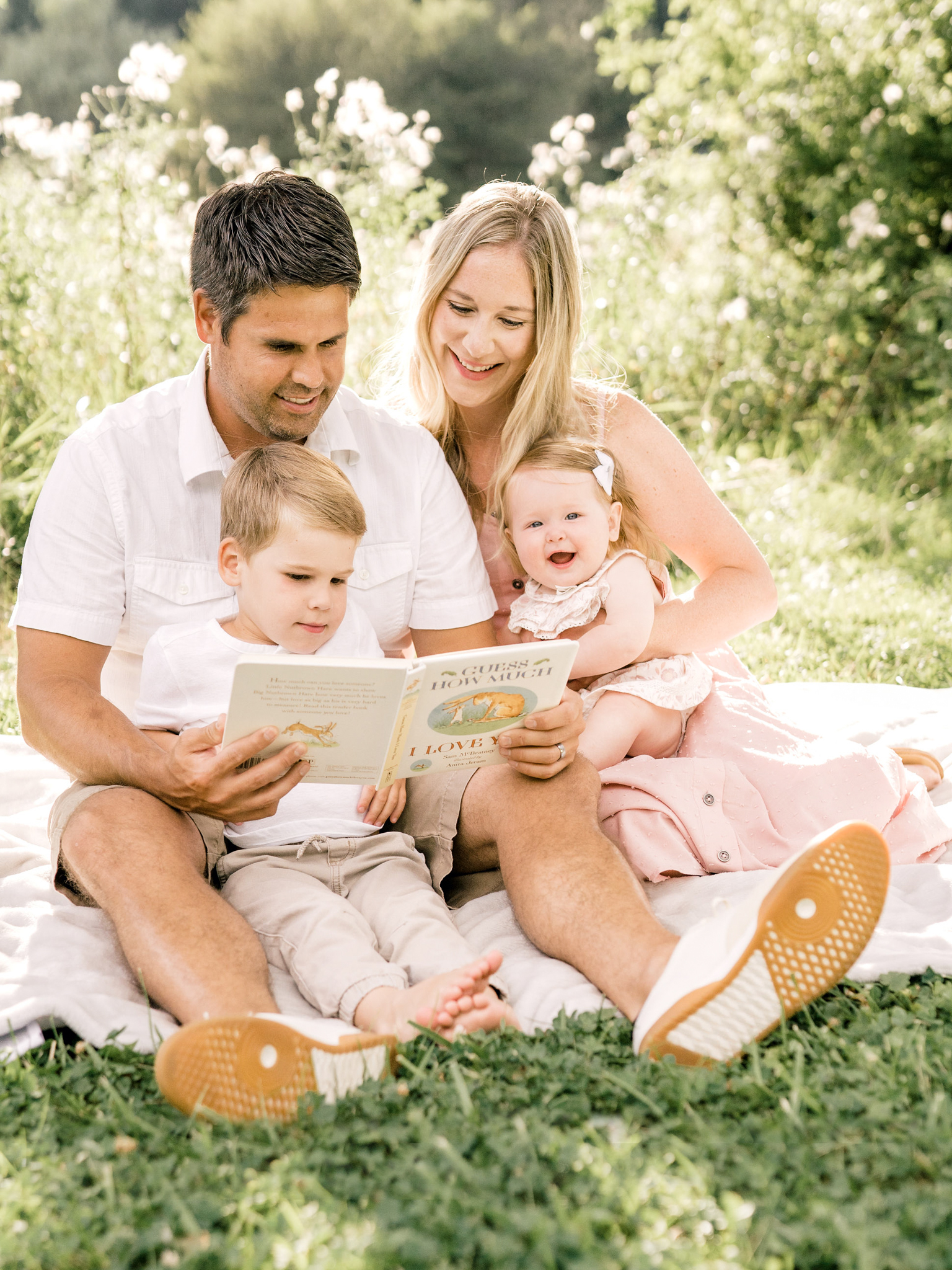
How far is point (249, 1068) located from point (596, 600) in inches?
65.9

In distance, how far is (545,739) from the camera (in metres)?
2.60

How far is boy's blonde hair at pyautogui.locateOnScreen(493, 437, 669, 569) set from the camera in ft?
10.6

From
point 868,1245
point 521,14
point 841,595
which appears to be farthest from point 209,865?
point 521,14

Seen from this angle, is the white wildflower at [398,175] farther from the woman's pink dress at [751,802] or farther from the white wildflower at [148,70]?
the woman's pink dress at [751,802]

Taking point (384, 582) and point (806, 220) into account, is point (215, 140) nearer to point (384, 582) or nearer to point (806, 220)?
point (384, 582)

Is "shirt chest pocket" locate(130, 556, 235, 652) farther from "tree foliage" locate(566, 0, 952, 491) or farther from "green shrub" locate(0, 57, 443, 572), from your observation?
"tree foliage" locate(566, 0, 952, 491)

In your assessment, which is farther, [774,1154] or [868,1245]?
[774,1154]

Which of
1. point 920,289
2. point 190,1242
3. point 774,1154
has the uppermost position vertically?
point 920,289

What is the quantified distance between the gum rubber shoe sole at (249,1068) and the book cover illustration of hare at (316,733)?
0.60 m

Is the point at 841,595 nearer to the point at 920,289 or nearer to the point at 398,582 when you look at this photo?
the point at 398,582

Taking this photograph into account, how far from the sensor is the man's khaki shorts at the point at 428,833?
262 cm

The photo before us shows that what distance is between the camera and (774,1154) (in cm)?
172

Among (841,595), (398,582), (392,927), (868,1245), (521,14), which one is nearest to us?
(868,1245)

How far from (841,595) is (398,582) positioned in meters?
3.35
